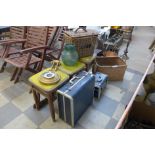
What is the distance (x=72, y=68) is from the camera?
1742mm

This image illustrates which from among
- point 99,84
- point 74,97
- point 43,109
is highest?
point 74,97

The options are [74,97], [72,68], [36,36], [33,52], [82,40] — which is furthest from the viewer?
[36,36]

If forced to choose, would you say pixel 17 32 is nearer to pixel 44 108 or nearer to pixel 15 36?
pixel 15 36

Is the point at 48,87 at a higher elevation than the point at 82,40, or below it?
below

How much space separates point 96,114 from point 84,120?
16 centimetres

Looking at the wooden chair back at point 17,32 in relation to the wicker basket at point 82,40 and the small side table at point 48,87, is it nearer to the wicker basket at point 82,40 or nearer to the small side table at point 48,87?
the wicker basket at point 82,40

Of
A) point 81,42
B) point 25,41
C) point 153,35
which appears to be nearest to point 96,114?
point 81,42

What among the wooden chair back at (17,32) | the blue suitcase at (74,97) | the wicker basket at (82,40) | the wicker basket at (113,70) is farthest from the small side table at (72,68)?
the wooden chair back at (17,32)

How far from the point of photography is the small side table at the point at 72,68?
1.68 m

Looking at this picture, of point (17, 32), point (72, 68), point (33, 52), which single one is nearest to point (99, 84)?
point (72, 68)

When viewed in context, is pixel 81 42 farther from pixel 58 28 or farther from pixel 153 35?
pixel 153 35

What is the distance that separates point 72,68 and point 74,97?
1.44 feet

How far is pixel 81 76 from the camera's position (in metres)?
1.64

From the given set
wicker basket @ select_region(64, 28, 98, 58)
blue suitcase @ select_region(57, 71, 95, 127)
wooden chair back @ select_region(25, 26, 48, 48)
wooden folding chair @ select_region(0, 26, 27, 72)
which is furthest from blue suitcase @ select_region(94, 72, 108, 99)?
wooden folding chair @ select_region(0, 26, 27, 72)
